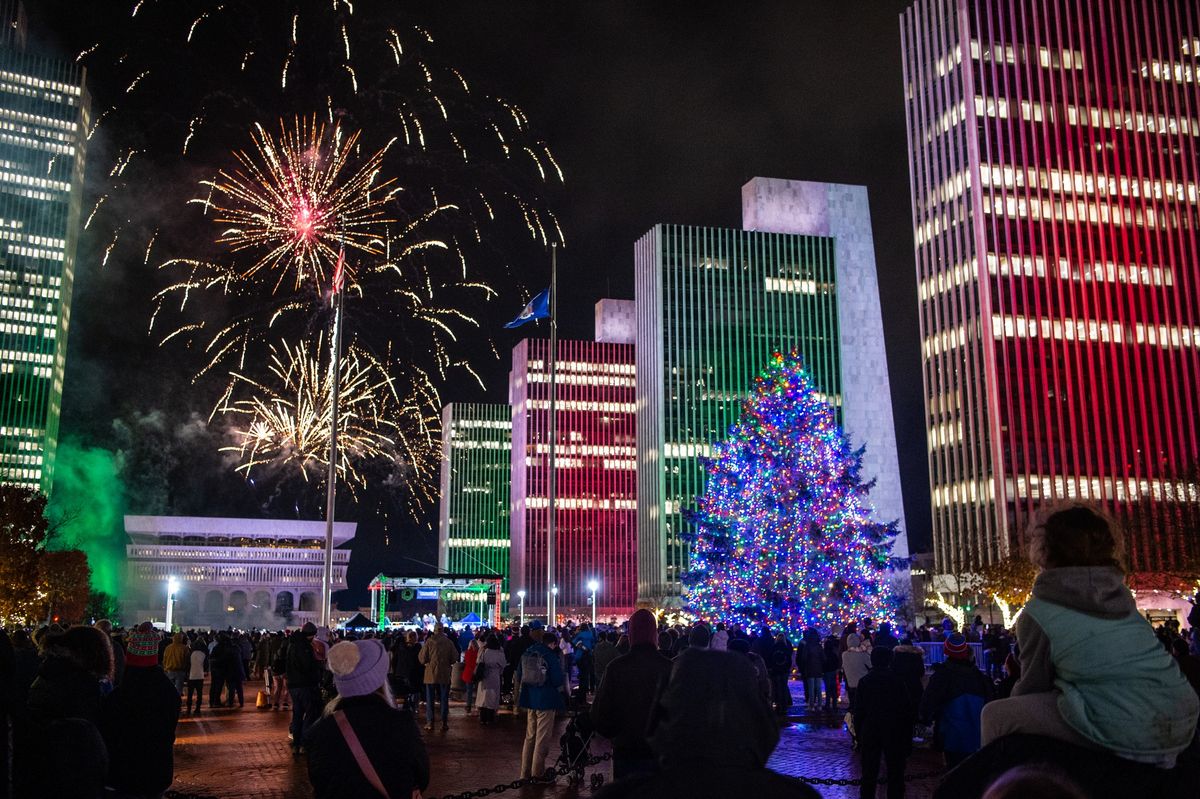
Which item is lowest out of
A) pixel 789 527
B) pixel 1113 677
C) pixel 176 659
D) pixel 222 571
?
pixel 176 659

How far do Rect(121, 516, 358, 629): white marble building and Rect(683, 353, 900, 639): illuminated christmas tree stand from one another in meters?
88.4

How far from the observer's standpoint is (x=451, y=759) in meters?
16.6

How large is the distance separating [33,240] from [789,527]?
125 metres

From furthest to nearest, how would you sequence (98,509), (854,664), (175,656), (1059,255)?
(98,509) < (1059,255) < (175,656) < (854,664)

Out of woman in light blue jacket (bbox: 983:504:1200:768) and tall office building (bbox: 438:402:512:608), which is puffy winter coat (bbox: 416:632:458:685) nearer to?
woman in light blue jacket (bbox: 983:504:1200:768)

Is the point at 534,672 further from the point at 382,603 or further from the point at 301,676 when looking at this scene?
the point at 382,603

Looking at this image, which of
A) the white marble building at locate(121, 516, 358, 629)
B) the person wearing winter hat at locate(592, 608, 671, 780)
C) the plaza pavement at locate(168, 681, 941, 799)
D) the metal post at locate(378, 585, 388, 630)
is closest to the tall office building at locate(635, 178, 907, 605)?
the white marble building at locate(121, 516, 358, 629)

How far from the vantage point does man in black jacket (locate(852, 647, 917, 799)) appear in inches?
395

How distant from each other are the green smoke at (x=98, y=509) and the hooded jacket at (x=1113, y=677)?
4922 inches

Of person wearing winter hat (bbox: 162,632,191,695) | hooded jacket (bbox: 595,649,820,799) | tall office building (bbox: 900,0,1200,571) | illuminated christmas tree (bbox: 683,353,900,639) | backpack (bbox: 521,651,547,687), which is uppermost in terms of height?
tall office building (bbox: 900,0,1200,571)

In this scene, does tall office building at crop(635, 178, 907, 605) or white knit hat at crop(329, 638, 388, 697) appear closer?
white knit hat at crop(329, 638, 388, 697)

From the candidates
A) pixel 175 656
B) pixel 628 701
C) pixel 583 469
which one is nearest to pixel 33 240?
pixel 583 469

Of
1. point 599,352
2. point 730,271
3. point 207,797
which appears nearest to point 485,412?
point 599,352

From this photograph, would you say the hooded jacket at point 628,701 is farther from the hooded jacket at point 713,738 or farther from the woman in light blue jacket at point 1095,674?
Result: the woman in light blue jacket at point 1095,674
